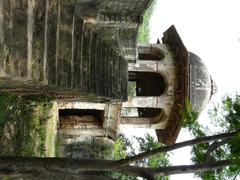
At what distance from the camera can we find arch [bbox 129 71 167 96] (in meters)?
19.6

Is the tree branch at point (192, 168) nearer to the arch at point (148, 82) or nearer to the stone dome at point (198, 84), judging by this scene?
the stone dome at point (198, 84)

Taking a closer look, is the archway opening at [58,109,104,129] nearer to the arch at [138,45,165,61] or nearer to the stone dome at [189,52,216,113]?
the arch at [138,45,165,61]

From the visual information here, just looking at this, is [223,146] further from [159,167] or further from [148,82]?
[148,82]

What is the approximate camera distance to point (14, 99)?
10109 millimetres

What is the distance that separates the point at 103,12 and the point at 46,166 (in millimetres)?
3679

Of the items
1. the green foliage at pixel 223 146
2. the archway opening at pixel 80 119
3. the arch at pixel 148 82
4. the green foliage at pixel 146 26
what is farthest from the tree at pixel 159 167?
the green foliage at pixel 146 26

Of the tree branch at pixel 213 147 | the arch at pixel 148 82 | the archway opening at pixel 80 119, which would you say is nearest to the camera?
the tree branch at pixel 213 147

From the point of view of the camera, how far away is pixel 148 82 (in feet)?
65.9

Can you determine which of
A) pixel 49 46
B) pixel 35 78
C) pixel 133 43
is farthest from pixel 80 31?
pixel 133 43

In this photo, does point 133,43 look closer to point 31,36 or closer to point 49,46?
point 49,46

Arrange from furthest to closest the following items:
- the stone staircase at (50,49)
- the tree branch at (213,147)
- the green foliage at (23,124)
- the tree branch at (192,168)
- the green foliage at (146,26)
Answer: the green foliage at (146,26), the green foliage at (23,124), the tree branch at (213,147), the tree branch at (192,168), the stone staircase at (50,49)

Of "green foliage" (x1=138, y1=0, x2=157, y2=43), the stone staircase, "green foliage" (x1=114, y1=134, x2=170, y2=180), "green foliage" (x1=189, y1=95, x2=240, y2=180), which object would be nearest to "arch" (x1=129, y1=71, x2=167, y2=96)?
"green foliage" (x1=114, y1=134, x2=170, y2=180)

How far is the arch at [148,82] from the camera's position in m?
19.6

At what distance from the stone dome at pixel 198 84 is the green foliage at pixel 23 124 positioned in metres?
5.19
